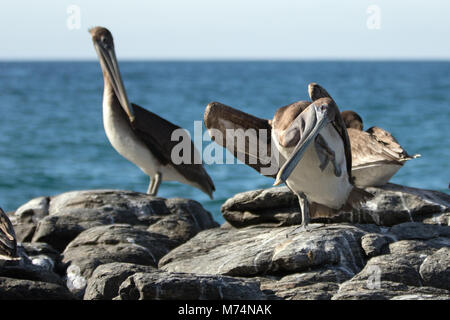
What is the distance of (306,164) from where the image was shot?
5766mm

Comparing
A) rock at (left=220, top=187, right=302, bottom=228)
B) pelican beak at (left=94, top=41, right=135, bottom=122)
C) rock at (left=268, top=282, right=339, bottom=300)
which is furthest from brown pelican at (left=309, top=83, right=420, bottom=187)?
pelican beak at (left=94, top=41, right=135, bottom=122)

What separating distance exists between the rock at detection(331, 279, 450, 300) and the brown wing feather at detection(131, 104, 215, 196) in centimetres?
418

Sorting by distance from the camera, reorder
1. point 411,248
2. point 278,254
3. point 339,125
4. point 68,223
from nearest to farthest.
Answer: point 278,254
point 411,248
point 339,125
point 68,223

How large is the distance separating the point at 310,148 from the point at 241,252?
0.92m

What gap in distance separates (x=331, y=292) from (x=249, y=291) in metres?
0.54

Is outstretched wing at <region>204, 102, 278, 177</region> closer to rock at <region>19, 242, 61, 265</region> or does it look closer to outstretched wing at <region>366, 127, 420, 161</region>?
outstretched wing at <region>366, 127, 420, 161</region>

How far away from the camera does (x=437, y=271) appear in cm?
504

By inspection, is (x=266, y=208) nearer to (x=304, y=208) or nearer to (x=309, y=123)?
(x=304, y=208)

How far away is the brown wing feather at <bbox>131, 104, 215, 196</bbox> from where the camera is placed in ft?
28.6

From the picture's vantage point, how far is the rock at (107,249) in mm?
5918

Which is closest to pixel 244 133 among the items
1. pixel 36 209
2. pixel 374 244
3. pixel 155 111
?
pixel 374 244

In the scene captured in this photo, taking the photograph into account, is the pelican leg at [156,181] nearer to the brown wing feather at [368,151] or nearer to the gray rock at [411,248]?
the brown wing feather at [368,151]

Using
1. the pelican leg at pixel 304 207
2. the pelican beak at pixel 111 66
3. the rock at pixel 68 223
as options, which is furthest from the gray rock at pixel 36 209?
the pelican leg at pixel 304 207

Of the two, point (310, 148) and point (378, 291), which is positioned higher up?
point (310, 148)
